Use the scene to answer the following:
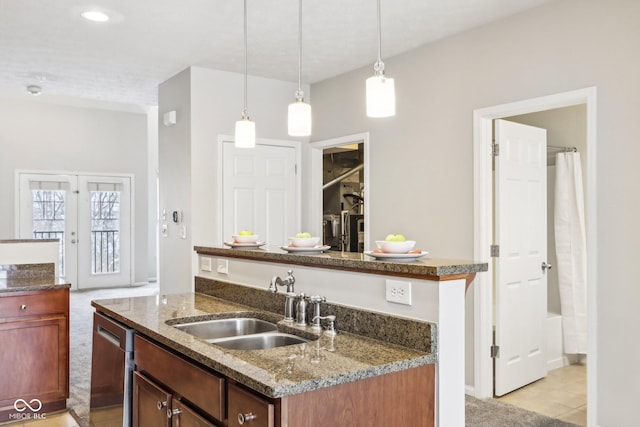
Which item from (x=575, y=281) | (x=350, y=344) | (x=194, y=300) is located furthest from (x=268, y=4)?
(x=575, y=281)

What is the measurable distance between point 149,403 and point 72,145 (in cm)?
742

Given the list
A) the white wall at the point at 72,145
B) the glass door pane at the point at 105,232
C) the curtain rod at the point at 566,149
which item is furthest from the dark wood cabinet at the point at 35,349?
the glass door pane at the point at 105,232

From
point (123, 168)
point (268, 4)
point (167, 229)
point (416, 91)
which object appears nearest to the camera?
point (268, 4)

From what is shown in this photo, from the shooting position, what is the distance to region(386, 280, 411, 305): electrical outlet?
6.06 feet

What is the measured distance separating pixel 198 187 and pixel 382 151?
164cm

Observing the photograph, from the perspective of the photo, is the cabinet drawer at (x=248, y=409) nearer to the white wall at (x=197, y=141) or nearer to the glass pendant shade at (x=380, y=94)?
the glass pendant shade at (x=380, y=94)

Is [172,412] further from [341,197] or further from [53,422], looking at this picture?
[341,197]

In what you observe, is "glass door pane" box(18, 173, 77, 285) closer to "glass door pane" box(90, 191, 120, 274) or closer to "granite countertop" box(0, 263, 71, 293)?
"glass door pane" box(90, 191, 120, 274)

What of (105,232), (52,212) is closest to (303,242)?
(52,212)

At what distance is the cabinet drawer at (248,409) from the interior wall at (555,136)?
373cm

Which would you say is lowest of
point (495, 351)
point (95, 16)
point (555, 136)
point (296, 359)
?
point (495, 351)

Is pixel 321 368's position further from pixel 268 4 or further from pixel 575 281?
pixel 575 281

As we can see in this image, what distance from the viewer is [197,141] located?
4641 millimetres

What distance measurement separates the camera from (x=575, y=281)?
442 cm
